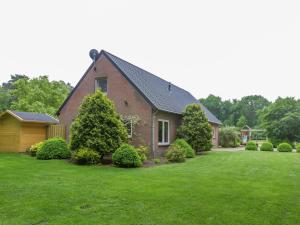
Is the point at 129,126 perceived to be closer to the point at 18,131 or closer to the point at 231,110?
the point at 18,131

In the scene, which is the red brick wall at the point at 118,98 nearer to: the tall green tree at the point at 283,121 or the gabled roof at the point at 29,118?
the gabled roof at the point at 29,118

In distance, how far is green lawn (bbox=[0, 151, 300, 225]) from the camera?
455 centimetres

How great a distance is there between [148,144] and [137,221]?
10.5m

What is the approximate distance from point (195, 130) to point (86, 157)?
340 inches

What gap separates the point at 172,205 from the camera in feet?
17.5

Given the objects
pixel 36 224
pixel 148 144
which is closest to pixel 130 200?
pixel 36 224

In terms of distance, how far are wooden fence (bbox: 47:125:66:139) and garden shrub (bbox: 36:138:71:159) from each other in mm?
3953

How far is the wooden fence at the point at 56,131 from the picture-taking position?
17.6m

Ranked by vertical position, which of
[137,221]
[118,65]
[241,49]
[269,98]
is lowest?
[137,221]

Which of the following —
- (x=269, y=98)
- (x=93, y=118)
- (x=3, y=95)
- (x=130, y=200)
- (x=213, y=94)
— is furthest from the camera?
(x=269, y=98)

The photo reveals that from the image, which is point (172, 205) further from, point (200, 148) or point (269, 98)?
point (269, 98)

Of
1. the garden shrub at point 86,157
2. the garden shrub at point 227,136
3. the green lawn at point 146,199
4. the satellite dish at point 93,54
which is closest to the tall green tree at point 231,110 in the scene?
the garden shrub at point 227,136

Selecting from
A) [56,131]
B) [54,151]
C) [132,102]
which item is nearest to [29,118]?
[56,131]

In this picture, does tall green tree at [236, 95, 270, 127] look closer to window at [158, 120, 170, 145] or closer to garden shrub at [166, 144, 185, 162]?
window at [158, 120, 170, 145]
